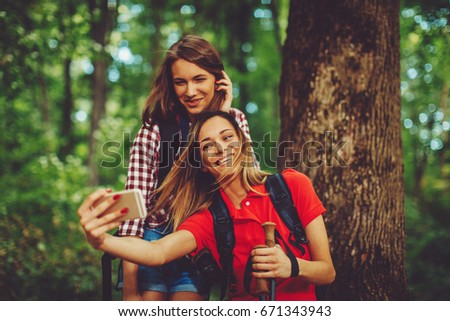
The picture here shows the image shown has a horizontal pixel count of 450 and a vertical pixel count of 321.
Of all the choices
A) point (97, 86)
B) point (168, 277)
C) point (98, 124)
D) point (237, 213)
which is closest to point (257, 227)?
point (237, 213)

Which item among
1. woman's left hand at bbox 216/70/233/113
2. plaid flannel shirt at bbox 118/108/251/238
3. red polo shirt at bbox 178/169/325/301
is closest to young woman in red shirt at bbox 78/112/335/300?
red polo shirt at bbox 178/169/325/301

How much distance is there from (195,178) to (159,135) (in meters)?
0.46

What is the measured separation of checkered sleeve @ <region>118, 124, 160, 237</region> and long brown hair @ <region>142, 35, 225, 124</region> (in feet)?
0.47

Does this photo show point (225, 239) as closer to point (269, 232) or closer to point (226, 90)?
point (269, 232)

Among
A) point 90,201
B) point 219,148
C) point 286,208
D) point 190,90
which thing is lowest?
point 286,208

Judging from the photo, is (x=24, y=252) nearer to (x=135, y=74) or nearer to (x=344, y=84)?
(x=344, y=84)

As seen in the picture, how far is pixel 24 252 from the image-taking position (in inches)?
226

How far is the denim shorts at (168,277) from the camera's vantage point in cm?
285

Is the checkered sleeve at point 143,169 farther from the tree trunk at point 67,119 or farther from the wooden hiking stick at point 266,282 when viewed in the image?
the tree trunk at point 67,119

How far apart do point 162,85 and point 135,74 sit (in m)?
15.2

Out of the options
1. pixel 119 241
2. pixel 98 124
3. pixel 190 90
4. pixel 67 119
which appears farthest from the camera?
pixel 67 119

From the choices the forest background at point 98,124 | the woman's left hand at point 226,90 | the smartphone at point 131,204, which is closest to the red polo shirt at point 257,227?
the smartphone at point 131,204

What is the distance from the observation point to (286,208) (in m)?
2.54
